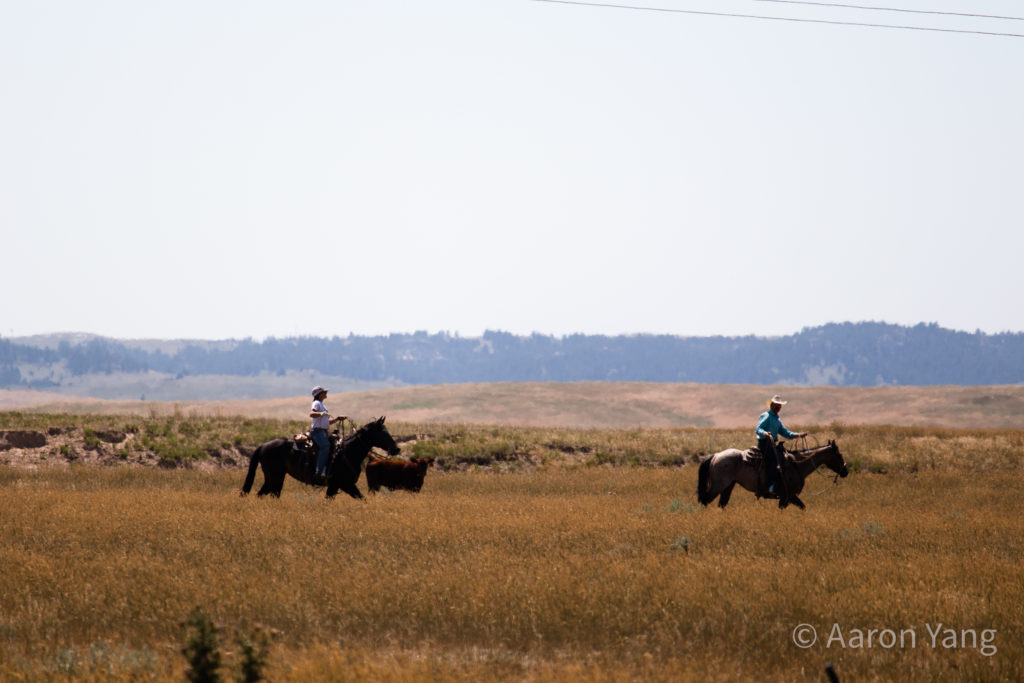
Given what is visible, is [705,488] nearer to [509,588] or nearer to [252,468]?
[509,588]

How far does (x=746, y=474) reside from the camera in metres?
17.1

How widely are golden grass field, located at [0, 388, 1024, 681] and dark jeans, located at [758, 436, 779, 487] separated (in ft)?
2.33

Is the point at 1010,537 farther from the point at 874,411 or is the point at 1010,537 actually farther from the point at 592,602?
the point at 874,411

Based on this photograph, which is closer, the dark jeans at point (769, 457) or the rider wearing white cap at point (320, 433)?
the dark jeans at point (769, 457)

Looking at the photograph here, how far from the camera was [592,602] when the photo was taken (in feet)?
30.6

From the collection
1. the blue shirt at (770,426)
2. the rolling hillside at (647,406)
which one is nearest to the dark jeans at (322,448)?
the blue shirt at (770,426)

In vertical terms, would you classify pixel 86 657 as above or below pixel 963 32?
below

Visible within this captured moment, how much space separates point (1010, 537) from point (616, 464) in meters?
16.1

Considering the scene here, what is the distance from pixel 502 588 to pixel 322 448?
28.6 feet

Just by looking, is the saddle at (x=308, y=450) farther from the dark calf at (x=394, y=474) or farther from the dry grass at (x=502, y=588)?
the dark calf at (x=394, y=474)

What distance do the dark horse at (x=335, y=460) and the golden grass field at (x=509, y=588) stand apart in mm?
403

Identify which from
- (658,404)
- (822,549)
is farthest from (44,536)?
(658,404)

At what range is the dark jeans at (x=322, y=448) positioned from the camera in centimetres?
1759

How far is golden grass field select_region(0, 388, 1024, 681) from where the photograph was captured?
25.1 feet
